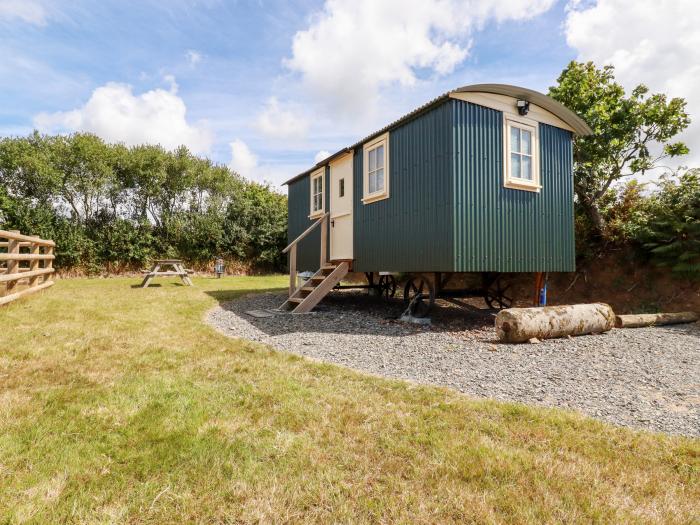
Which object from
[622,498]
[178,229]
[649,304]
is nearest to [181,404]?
[622,498]

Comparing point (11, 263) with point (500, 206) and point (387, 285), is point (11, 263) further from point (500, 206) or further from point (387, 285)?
point (500, 206)

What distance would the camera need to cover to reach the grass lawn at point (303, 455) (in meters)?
1.73

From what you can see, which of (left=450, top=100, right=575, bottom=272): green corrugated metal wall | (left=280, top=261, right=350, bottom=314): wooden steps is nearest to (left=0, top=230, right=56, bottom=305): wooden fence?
(left=280, top=261, right=350, bottom=314): wooden steps

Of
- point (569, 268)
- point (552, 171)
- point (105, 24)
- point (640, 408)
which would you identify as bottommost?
point (640, 408)

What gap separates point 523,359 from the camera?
15.0 ft

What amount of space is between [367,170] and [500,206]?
302 centimetres

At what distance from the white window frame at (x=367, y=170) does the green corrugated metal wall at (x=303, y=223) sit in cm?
181

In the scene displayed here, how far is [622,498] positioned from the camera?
182cm

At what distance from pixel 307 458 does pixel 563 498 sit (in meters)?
1.30

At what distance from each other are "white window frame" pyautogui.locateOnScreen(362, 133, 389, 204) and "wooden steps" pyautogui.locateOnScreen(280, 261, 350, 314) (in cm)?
158

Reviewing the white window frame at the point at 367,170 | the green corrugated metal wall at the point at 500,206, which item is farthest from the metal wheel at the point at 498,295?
the white window frame at the point at 367,170

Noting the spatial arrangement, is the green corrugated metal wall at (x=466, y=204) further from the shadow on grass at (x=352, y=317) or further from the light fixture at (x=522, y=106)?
the shadow on grass at (x=352, y=317)

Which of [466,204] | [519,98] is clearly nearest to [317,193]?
[466,204]

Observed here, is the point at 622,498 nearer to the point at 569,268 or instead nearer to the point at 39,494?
the point at 39,494
